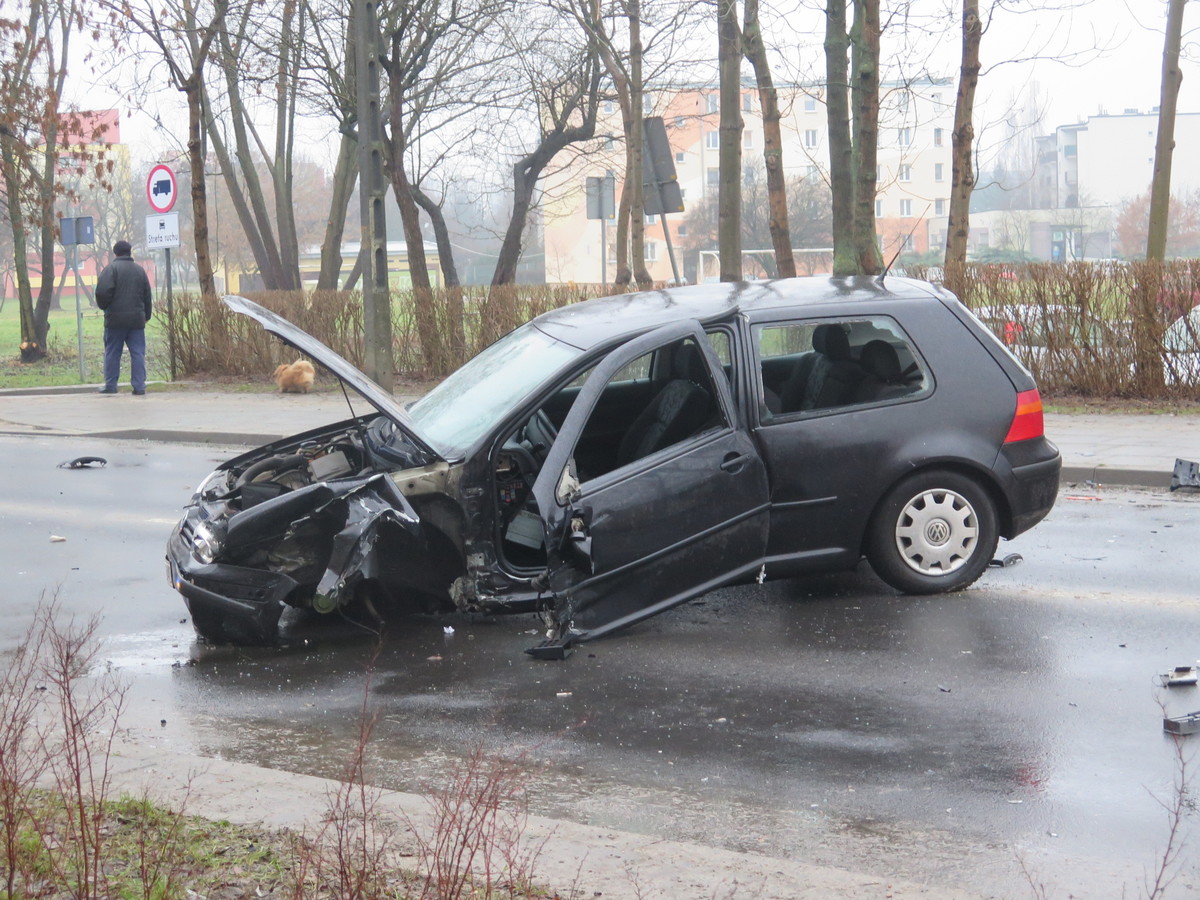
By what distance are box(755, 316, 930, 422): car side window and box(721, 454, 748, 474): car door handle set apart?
453 millimetres

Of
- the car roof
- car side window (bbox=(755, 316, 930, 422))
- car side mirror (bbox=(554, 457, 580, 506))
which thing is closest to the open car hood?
car side mirror (bbox=(554, 457, 580, 506))

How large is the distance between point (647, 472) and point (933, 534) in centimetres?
170

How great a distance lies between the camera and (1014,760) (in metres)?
4.61

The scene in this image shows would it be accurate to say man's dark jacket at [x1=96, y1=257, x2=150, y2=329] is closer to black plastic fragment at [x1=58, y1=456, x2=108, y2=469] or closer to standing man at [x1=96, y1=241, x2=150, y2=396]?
standing man at [x1=96, y1=241, x2=150, y2=396]

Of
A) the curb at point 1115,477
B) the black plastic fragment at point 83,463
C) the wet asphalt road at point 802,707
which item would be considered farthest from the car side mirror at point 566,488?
the black plastic fragment at point 83,463

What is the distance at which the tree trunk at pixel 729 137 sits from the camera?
57.3 feet

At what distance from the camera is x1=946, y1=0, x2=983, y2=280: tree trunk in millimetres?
17922

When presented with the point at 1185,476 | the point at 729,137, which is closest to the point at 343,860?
the point at 1185,476

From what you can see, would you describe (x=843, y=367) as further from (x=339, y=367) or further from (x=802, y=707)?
(x=339, y=367)

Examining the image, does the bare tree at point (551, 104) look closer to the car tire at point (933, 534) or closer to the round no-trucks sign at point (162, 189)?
the round no-trucks sign at point (162, 189)

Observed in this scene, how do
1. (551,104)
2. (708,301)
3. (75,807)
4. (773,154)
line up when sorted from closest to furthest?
1. (75,807)
2. (708,301)
3. (773,154)
4. (551,104)

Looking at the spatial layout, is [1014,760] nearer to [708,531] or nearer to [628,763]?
[628,763]

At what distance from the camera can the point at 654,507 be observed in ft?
19.5

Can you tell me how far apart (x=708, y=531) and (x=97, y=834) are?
137 inches
